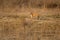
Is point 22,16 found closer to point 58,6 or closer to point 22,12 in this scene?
point 22,12

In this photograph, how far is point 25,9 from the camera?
1.91 ft

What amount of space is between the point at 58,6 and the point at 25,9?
20 cm

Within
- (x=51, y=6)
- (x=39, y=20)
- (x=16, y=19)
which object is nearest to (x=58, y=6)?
(x=51, y=6)

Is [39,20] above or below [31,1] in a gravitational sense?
below

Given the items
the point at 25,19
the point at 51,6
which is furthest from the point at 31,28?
the point at 51,6

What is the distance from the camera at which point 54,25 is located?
0.58 metres

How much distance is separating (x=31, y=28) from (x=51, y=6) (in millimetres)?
180

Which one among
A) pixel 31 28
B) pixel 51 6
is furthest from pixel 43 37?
pixel 51 6

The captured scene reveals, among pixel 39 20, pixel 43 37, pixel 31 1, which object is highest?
pixel 31 1

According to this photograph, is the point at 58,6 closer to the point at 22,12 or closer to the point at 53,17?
the point at 53,17

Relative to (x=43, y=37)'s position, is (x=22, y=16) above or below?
above

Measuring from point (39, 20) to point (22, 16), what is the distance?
0.34ft

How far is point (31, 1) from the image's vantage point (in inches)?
23.1

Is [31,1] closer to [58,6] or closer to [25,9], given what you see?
[25,9]
